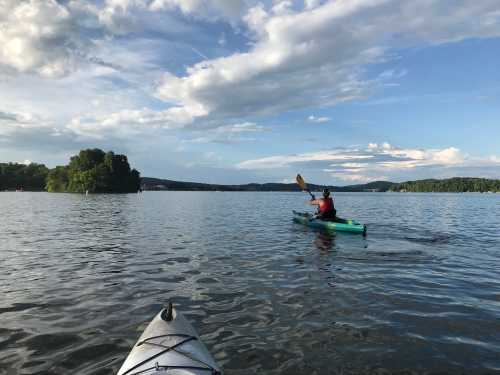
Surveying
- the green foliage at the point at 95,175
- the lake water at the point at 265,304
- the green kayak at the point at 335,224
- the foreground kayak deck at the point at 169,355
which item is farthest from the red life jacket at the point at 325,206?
the green foliage at the point at 95,175

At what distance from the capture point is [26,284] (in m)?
11.8

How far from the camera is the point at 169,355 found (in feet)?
17.6

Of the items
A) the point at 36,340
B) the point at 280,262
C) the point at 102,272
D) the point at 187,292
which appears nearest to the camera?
the point at 36,340

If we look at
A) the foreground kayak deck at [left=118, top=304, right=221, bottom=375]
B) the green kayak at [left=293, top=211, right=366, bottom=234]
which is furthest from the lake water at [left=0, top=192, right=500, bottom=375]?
the green kayak at [left=293, top=211, right=366, bottom=234]

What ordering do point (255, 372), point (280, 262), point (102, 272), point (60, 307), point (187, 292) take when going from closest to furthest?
point (255, 372) → point (60, 307) → point (187, 292) → point (102, 272) → point (280, 262)

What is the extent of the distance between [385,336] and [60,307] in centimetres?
842

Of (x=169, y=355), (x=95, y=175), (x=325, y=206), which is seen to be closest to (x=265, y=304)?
(x=169, y=355)

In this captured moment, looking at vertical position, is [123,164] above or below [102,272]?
above

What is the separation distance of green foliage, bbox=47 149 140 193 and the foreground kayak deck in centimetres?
14034

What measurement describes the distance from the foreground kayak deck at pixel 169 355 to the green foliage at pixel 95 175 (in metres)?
140

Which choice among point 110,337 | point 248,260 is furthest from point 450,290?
point 110,337

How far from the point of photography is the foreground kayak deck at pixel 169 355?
201 inches

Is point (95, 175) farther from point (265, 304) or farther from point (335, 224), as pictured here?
point (265, 304)

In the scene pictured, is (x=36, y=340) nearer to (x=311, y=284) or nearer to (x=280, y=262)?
(x=311, y=284)
